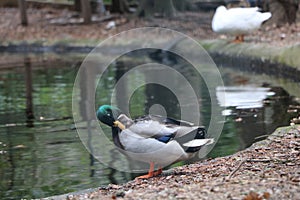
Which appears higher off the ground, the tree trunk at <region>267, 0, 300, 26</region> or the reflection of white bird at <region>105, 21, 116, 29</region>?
the tree trunk at <region>267, 0, 300, 26</region>

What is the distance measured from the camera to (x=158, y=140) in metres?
5.32

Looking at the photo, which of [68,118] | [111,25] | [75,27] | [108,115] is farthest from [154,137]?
[75,27]

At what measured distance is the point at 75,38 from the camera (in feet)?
74.2

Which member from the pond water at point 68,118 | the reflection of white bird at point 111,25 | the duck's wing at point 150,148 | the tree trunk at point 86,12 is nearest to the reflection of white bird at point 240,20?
the pond water at point 68,118

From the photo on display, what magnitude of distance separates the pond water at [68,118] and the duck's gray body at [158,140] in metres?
1.28

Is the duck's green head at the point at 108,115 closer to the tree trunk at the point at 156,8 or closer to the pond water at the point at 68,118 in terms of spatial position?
the pond water at the point at 68,118

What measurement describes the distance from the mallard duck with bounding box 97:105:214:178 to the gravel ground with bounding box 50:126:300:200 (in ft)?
0.78

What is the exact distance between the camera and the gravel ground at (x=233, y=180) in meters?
4.39

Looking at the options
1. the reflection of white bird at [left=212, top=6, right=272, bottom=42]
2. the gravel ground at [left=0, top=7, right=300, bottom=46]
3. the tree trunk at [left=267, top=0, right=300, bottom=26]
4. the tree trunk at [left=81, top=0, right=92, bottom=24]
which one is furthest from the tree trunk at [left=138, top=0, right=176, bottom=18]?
the reflection of white bird at [left=212, top=6, right=272, bottom=42]

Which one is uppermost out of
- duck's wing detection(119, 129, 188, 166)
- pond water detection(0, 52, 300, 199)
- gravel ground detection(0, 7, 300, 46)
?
duck's wing detection(119, 129, 188, 166)

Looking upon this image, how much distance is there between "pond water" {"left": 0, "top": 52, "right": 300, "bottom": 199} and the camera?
6832 mm

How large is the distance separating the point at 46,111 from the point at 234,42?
23.0 feet

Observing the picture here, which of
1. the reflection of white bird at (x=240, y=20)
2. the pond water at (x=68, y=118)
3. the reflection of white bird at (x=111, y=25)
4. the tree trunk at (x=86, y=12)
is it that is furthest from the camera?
the tree trunk at (x=86, y=12)

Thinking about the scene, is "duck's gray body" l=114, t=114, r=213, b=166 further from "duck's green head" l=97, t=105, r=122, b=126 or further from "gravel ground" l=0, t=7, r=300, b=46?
"gravel ground" l=0, t=7, r=300, b=46
